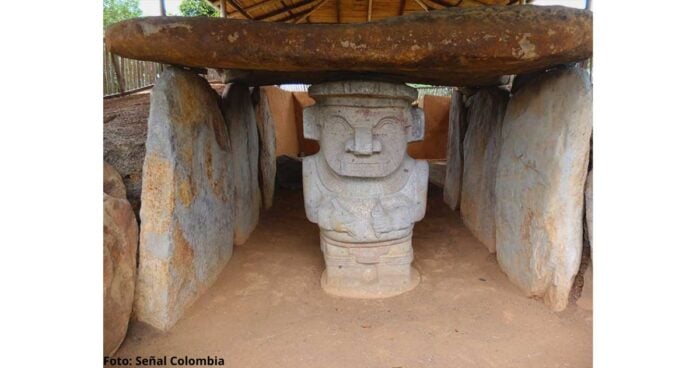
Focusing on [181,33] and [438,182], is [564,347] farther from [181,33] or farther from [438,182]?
[438,182]

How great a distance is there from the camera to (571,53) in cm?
256

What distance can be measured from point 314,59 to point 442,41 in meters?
0.76

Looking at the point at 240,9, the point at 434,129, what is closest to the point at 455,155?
the point at 434,129

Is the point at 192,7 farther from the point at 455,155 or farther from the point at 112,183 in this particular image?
the point at 112,183

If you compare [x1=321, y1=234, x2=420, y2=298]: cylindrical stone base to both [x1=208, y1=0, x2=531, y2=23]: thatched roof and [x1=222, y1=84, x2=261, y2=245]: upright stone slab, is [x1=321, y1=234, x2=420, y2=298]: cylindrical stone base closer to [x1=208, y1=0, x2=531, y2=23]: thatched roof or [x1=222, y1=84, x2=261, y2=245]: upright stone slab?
[x1=222, y1=84, x2=261, y2=245]: upright stone slab

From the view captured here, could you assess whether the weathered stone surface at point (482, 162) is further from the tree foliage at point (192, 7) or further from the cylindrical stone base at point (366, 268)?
the tree foliage at point (192, 7)

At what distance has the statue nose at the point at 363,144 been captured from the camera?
318 centimetres

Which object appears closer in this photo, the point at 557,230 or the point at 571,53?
the point at 571,53

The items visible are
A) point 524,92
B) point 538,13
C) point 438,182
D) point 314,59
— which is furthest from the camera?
point 438,182

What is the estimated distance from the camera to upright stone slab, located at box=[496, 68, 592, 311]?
9.12 feet

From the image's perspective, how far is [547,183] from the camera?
2.92 meters

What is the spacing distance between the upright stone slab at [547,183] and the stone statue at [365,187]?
726 millimetres

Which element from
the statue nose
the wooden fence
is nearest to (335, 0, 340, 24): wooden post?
the wooden fence

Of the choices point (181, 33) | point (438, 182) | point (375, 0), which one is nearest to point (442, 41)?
point (181, 33)
